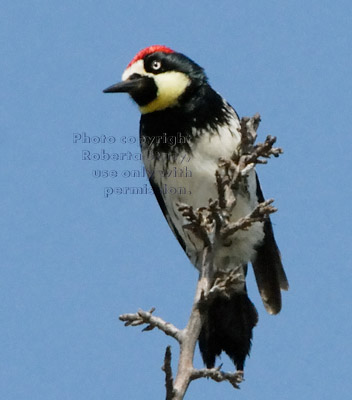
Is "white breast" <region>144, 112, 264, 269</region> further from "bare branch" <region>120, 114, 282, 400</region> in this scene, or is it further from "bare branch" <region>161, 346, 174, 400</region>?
"bare branch" <region>161, 346, 174, 400</region>

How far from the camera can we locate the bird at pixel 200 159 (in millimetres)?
5211

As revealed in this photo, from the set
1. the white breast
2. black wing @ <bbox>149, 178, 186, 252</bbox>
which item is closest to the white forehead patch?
the white breast

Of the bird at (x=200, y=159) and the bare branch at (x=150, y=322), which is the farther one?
the bird at (x=200, y=159)

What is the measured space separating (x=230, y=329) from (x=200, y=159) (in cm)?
116

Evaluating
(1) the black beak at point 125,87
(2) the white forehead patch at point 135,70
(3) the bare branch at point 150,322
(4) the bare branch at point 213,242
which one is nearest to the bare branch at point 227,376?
(4) the bare branch at point 213,242

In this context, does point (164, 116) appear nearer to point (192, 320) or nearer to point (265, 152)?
point (265, 152)

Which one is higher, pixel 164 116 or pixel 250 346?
pixel 164 116

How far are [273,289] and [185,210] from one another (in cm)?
192

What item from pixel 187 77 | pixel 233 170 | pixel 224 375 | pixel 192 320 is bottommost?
pixel 224 375

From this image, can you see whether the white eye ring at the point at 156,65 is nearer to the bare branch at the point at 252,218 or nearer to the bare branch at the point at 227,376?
the bare branch at the point at 252,218

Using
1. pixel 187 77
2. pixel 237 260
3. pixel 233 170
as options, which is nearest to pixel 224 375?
pixel 233 170

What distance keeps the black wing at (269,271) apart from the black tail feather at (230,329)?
0.13 m

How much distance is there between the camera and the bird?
5211mm

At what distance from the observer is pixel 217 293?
3.69m
